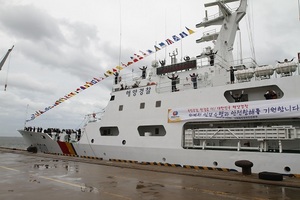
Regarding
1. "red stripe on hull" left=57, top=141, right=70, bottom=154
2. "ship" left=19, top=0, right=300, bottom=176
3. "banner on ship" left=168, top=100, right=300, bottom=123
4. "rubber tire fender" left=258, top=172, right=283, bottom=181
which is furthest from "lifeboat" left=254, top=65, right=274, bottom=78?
"red stripe on hull" left=57, top=141, right=70, bottom=154

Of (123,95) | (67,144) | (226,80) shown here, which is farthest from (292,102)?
(67,144)

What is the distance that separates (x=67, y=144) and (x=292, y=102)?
14.9 meters

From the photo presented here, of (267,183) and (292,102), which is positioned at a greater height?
(292,102)

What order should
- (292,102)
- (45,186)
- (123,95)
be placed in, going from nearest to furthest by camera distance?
(45,186) → (292,102) → (123,95)

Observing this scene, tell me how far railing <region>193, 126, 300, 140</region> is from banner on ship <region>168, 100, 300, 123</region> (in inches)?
21.9

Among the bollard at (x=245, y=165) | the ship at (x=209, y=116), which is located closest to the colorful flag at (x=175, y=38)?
the ship at (x=209, y=116)

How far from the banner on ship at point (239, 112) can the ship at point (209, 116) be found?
0.04 meters

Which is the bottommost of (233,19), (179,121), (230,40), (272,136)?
→ (272,136)

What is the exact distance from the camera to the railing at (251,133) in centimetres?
974

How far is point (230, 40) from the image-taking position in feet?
52.5

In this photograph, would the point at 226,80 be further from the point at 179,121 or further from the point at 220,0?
the point at 220,0

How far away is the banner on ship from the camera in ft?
32.7

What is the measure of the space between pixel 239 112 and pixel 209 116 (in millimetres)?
1499

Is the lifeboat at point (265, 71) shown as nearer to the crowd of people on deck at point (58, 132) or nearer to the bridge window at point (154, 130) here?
the bridge window at point (154, 130)
